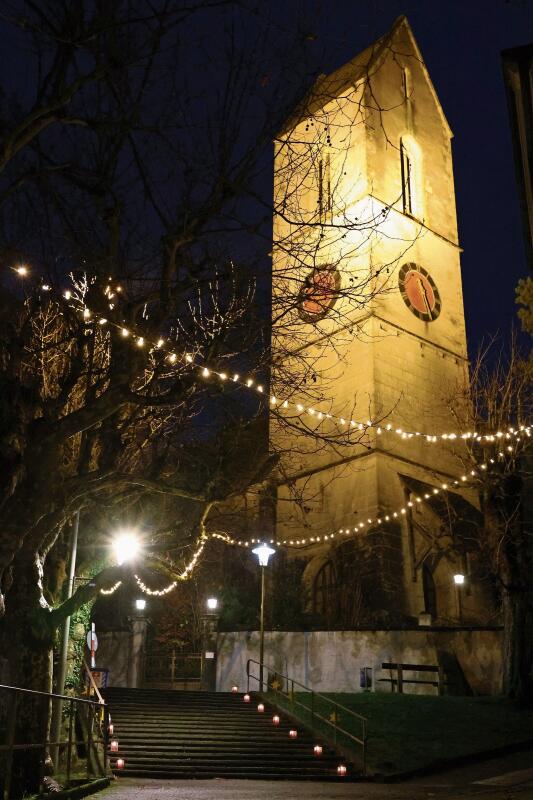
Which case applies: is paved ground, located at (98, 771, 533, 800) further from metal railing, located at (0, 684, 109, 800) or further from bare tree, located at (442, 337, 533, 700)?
bare tree, located at (442, 337, 533, 700)

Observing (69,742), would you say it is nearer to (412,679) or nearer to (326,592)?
(412,679)

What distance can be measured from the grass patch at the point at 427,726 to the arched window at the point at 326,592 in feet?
25.2

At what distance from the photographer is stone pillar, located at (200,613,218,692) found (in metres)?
23.8

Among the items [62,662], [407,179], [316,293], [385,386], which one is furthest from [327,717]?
[407,179]

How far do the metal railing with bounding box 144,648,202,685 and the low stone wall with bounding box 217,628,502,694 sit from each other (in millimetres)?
7383

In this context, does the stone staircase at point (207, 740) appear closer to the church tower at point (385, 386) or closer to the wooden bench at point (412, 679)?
the wooden bench at point (412, 679)

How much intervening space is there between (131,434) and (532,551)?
18720 millimetres

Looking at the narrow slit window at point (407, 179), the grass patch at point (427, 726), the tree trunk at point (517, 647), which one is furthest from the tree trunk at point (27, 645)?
the narrow slit window at point (407, 179)

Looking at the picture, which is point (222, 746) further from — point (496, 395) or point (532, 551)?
point (532, 551)

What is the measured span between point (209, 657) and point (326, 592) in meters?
5.95

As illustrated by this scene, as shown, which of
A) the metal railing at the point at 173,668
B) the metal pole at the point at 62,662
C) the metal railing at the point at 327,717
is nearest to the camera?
the metal pole at the point at 62,662

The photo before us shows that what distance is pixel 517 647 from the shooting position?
762 inches

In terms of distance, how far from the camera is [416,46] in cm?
3884

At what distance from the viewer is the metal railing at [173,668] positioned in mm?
30562
